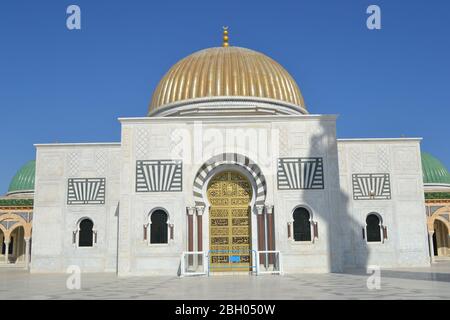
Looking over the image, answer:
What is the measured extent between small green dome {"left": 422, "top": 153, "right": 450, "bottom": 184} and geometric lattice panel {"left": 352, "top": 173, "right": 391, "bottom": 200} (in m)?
11.5

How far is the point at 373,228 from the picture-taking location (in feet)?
49.8

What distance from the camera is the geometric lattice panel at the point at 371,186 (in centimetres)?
1518

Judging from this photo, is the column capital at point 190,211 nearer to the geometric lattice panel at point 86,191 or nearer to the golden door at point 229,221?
the golden door at point 229,221

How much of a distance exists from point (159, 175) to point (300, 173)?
3798 mm

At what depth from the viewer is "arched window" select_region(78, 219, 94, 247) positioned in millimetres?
15180

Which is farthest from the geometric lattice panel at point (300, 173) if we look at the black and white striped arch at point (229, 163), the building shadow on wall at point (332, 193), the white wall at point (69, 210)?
the white wall at point (69, 210)

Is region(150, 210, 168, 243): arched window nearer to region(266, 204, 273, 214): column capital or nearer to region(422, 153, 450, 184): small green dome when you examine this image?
region(266, 204, 273, 214): column capital

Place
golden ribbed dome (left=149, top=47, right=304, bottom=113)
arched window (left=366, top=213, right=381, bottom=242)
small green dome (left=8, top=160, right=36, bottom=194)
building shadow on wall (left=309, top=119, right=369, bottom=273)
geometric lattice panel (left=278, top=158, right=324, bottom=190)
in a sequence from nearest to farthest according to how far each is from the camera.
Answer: building shadow on wall (left=309, top=119, right=369, bottom=273) < geometric lattice panel (left=278, top=158, right=324, bottom=190) < arched window (left=366, top=213, right=381, bottom=242) < golden ribbed dome (left=149, top=47, right=304, bottom=113) < small green dome (left=8, top=160, right=36, bottom=194)

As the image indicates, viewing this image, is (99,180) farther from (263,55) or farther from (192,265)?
(263,55)

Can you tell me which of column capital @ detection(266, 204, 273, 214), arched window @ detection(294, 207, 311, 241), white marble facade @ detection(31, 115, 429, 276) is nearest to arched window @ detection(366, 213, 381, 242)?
white marble facade @ detection(31, 115, 429, 276)

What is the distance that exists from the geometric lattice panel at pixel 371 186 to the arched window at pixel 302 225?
3.26 metres

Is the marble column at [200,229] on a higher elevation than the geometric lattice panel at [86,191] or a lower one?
lower

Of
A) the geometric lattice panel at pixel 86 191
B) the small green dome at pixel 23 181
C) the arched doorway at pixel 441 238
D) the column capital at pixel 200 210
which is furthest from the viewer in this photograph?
the small green dome at pixel 23 181
